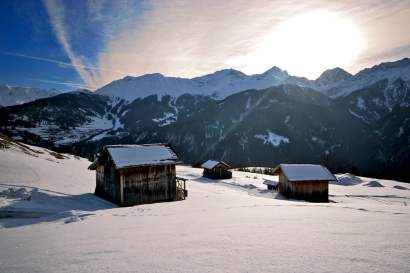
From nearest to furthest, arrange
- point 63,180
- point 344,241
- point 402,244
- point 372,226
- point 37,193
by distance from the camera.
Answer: point 402,244, point 344,241, point 372,226, point 37,193, point 63,180

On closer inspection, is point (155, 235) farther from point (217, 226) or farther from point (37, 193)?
point (37, 193)

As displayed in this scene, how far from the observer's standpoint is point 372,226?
8445 mm

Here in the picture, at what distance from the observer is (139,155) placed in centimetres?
2569

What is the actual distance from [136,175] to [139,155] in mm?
1933

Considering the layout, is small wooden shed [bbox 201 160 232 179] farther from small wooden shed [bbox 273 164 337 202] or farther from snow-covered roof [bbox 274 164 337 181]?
small wooden shed [bbox 273 164 337 202]

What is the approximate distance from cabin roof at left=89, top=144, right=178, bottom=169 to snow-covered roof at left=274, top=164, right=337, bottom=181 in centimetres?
2097

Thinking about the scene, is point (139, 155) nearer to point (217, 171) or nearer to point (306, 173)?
point (306, 173)

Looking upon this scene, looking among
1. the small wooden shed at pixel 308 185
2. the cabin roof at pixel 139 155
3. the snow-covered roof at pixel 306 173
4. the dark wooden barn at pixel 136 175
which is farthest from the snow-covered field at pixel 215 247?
the snow-covered roof at pixel 306 173

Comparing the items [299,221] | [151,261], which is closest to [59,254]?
[151,261]

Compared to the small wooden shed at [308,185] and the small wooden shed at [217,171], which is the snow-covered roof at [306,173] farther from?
the small wooden shed at [217,171]

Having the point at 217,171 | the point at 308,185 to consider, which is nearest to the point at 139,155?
the point at 308,185

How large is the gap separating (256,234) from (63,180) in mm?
24711

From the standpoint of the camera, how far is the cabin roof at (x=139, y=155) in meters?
24.4

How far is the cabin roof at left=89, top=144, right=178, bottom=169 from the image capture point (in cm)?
2438
